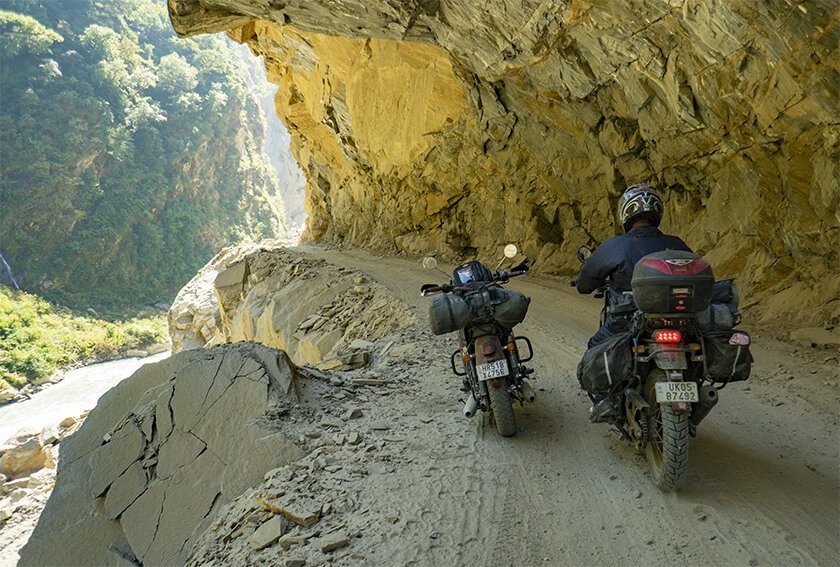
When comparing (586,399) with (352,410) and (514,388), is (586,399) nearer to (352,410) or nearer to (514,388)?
(514,388)

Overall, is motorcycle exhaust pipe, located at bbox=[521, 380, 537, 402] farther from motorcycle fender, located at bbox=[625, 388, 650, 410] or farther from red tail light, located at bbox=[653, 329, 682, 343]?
red tail light, located at bbox=[653, 329, 682, 343]

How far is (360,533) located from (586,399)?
2778mm

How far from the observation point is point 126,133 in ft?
171

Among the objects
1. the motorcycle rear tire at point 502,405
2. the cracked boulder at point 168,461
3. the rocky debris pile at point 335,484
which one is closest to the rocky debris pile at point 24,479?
the cracked boulder at point 168,461

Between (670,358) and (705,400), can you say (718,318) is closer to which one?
(670,358)

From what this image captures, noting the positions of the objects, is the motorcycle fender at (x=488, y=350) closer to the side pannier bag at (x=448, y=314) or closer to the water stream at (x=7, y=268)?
the side pannier bag at (x=448, y=314)

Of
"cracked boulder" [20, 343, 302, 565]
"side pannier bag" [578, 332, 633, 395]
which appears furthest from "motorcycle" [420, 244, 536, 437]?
"cracked boulder" [20, 343, 302, 565]

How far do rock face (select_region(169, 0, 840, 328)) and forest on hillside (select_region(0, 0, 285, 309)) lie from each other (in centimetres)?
3740

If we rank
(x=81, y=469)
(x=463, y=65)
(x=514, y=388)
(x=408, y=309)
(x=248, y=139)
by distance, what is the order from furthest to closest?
(x=248, y=139) → (x=463, y=65) → (x=408, y=309) → (x=81, y=469) → (x=514, y=388)

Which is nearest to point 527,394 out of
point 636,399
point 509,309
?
point 509,309

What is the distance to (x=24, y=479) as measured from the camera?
1572cm

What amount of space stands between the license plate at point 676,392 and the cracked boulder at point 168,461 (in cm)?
279

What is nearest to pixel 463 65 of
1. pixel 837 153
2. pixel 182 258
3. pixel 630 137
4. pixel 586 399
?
pixel 630 137

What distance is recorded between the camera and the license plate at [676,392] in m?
3.02
